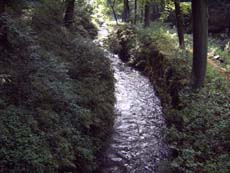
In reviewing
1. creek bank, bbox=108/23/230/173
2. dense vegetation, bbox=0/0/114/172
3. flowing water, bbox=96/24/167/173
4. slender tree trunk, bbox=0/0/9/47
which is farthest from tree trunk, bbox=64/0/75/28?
slender tree trunk, bbox=0/0/9/47

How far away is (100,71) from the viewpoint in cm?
946

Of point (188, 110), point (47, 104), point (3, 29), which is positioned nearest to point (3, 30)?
point (3, 29)

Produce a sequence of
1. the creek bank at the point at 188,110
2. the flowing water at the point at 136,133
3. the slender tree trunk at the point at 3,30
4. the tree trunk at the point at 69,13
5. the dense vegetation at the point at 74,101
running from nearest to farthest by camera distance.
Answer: the dense vegetation at the point at 74,101 → the creek bank at the point at 188,110 → the slender tree trunk at the point at 3,30 → the flowing water at the point at 136,133 → the tree trunk at the point at 69,13

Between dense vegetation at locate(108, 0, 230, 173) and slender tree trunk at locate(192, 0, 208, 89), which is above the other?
slender tree trunk at locate(192, 0, 208, 89)

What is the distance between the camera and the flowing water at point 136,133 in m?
7.55

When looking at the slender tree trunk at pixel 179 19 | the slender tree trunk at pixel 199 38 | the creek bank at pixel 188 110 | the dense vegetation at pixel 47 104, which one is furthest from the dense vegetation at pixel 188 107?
the dense vegetation at pixel 47 104

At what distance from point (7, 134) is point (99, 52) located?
5.74 metres

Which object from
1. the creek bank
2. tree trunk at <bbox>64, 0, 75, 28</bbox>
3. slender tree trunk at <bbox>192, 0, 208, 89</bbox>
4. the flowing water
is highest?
tree trunk at <bbox>64, 0, 75, 28</bbox>

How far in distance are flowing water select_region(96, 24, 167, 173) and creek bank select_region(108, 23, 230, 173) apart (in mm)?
416

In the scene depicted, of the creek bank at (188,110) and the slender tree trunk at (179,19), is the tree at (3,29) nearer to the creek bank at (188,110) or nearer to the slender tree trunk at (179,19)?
the creek bank at (188,110)

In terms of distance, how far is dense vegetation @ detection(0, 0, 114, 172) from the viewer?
5121 mm

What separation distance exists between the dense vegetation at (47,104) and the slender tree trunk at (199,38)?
2.81 metres

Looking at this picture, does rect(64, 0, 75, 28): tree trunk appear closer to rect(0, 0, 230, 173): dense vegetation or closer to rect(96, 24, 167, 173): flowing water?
rect(0, 0, 230, 173): dense vegetation

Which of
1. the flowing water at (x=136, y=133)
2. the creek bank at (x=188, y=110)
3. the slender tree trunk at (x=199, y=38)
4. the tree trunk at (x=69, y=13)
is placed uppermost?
the tree trunk at (x=69, y=13)
